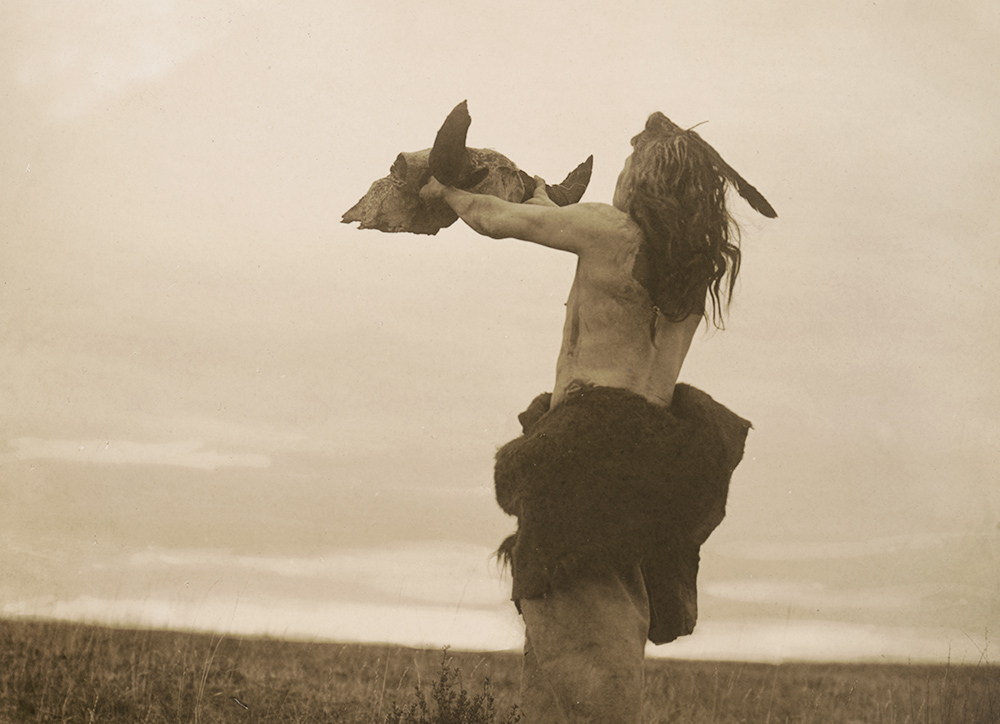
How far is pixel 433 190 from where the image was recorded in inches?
174

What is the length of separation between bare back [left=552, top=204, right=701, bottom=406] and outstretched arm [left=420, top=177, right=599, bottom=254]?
0.07m

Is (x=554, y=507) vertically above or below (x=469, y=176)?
below

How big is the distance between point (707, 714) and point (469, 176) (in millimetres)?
3757

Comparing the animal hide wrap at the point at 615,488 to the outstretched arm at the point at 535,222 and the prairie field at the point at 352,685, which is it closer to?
the outstretched arm at the point at 535,222

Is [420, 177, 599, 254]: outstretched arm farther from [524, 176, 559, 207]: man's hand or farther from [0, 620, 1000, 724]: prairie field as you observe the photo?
[0, 620, 1000, 724]: prairie field

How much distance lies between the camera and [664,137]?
4168 mm

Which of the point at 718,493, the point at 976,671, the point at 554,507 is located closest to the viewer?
the point at 554,507

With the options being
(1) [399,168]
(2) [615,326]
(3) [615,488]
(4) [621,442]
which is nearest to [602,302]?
(2) [615,326]

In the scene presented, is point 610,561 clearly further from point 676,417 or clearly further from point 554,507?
point 676,417

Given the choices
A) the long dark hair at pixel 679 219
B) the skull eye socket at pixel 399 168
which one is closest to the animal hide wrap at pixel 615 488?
the long dark hair at pixel 679 219

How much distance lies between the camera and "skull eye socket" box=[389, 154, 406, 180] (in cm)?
445

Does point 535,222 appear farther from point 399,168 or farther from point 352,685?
point 352,685

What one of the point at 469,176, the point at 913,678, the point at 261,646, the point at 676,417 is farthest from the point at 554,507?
the point at 913,678

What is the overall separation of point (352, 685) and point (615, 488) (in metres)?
2.81
